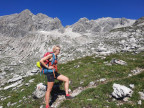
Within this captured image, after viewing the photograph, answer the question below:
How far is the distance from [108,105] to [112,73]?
5.18 meters

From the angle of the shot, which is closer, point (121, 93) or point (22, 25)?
point (121, 93)

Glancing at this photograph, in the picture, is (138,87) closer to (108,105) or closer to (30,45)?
(108,105)

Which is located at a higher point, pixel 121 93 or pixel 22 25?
pixel 22 25

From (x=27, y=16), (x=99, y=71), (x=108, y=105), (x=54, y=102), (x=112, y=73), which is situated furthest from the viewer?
(x=27, y=16)

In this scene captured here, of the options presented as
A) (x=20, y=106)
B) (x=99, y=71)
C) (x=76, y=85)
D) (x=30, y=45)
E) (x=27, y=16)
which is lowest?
(x=20, y=106)

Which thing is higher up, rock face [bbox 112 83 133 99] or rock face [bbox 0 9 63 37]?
rock face [bbox 0 9 63 37]

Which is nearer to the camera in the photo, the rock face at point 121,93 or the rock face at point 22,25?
the rock face at point 121,93

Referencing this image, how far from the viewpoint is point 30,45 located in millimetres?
88875

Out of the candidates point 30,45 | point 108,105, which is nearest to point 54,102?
point 108,105

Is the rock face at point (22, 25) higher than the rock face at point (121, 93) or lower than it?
higher

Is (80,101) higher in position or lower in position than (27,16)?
lower

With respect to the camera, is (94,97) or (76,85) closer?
(94,97)

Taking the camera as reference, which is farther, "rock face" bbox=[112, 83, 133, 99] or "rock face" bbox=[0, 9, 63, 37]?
"rock face" bbox=[0, 9, 63, 37]

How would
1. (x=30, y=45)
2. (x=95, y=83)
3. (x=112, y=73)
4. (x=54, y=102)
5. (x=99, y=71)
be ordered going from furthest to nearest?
1. (x=30, y=45)
2. (x=99, y=71)
3. (x=112, y=73)
4. (x=95, y=83)
5. (x=54, y=102)
